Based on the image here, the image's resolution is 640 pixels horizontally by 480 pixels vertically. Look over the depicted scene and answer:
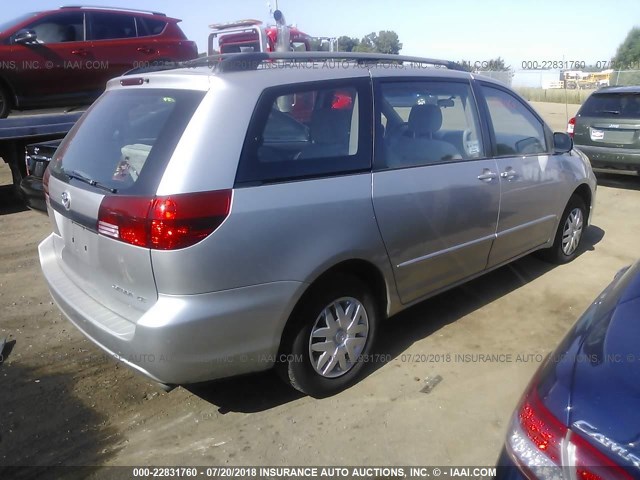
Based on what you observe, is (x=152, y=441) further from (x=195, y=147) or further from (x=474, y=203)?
(x=474, y=203)

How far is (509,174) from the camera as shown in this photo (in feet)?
13.1

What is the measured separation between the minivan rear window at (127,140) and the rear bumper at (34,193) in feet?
8.66

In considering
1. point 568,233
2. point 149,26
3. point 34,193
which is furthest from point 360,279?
point 149,26

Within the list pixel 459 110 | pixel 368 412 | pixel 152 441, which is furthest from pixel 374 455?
pixel 459 110

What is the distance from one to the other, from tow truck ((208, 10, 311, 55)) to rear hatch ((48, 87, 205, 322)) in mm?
8933

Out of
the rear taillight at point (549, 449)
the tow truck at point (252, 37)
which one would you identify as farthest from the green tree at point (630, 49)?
the rear taillight at point (549, 449)

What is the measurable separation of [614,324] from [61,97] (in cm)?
841

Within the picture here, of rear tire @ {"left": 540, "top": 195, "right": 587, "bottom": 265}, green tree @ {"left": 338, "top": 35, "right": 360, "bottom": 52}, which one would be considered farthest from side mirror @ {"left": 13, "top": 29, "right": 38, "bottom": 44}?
green tree @ {"left": 338, "top": 35, "right": 360, "bottom": 52}

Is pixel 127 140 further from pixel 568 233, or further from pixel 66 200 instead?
pixel 568 233

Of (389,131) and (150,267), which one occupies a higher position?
(389,131)

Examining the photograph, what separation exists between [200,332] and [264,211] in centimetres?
62

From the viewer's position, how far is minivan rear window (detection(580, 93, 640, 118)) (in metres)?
8.24

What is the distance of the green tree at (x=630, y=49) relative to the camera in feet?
212

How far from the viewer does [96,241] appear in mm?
2652
